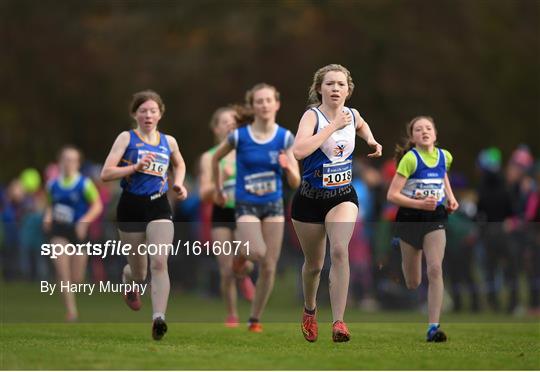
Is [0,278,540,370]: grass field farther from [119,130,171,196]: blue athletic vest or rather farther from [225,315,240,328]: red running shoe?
[119,130,171,196]: blue athletic vest

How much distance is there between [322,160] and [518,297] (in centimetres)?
848

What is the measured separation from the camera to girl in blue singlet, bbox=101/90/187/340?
13.4 m

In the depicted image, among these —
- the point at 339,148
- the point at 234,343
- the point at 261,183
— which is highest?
the point at 261,183

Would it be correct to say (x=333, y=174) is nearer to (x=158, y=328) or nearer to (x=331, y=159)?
(x=331, y=159)

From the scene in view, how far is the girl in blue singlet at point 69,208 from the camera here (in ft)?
59.4

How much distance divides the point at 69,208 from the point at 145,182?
4.92 metres

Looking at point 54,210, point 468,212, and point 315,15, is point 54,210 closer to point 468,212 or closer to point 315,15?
point 468,212

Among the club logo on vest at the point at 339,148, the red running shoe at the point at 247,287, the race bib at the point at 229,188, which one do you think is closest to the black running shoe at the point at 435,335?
the club logo on vest at the point at 339,148

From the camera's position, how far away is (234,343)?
13.5m

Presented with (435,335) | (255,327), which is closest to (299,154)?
(435,335)

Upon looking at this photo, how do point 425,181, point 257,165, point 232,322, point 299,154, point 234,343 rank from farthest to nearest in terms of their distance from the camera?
point 232,322, point 257,165, point 425,181, point 234,343, point 299,154

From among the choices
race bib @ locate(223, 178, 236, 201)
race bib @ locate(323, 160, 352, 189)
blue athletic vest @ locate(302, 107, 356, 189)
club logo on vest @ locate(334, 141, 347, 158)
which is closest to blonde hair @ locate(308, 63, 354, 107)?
blue athletic vest @ locate(302, 107, 356, 189)

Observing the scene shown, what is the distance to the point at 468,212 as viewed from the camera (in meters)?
22.5

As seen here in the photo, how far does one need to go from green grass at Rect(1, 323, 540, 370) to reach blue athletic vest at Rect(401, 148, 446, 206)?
1421 millimetres
